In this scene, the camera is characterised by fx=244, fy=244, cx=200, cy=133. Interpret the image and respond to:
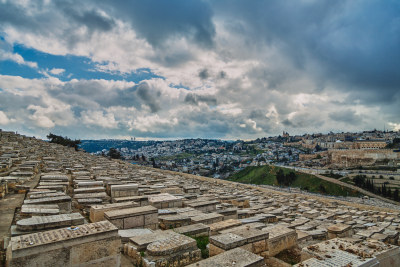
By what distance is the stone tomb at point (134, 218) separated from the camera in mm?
4244

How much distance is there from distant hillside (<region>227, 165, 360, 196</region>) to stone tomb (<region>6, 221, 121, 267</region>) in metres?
67.0

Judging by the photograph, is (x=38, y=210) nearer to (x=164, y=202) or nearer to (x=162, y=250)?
(x=162, y=250)

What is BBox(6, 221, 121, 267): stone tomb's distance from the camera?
2.52 metres

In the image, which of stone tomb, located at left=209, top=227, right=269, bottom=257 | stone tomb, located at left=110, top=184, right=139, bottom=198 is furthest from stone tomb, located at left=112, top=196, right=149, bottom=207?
stone tomb, located at left=209, top=227, right=269, bottom=257

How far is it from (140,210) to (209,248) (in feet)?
5.51

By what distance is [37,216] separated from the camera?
12.6ft

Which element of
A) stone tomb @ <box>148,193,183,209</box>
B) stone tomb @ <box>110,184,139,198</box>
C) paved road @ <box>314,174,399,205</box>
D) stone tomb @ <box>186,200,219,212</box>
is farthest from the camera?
paved road @ <box>314,174,399,205</box>

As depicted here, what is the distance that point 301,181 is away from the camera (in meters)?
73.7

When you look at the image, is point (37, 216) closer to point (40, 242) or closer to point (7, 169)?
point (40, 242)

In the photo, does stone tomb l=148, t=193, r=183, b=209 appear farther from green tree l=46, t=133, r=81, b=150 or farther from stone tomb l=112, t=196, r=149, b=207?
green tree l=46, t=133, r=81, b=150

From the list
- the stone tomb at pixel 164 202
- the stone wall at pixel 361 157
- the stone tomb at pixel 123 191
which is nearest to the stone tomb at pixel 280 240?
the stone tomb at pixel 164 202

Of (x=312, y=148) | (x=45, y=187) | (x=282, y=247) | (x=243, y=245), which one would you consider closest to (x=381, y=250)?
(x=282, y=247)

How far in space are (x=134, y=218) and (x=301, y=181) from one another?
77.3 metres

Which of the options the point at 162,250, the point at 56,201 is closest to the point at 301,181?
the point at 56,201
